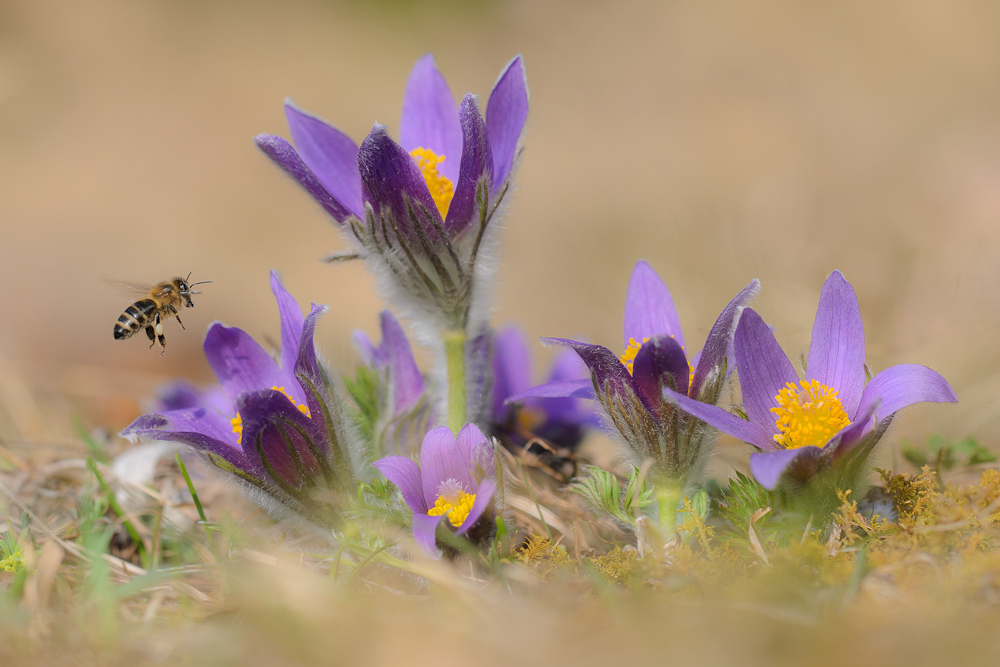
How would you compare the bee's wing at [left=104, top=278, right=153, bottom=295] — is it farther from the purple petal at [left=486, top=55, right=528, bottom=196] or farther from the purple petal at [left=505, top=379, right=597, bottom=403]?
the purple petal at [left=505, top=379, right=597, bottom=403]

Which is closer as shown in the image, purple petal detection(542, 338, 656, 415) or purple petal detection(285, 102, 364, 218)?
purple petal detection(542, 338, 656, 415)

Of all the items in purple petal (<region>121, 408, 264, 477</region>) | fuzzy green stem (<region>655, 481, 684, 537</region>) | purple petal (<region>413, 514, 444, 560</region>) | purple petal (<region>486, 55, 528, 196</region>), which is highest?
purple petal (<region>486, 55, 528, 196</region>)

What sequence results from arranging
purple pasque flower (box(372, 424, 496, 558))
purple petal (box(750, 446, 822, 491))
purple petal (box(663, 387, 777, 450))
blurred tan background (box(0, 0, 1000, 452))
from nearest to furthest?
1. purple petal (box(750, 446, 822, 491))
2. purple petal (box(663, 387, 777, 450))
3. purple pasque flower (box(372, 424, 496, 558))
4. blurred tan background (box(0, 0, 1000, 452))

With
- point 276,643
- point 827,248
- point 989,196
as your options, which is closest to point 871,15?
point 989,196

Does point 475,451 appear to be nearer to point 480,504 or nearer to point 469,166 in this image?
point 480,504

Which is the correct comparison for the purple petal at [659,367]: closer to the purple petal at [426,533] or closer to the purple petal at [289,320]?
the purple petal at [426,533]

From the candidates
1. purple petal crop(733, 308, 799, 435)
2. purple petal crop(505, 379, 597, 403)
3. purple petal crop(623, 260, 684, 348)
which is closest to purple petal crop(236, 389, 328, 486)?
purple petal crop(505, 379, 597, 403)
